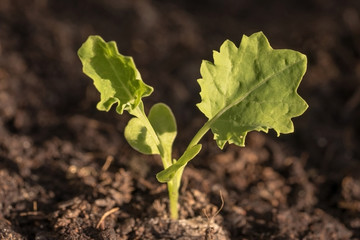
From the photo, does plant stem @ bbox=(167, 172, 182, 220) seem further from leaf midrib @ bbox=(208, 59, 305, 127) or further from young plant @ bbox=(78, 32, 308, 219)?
leaf midrib @ bbox=(208, 59, 305, 127)

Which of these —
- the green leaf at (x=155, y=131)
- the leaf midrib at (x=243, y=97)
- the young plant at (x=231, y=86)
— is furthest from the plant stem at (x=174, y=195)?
the leaf midrib at (x=243, y=97)

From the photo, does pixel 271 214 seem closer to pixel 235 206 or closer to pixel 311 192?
pixel 235 206

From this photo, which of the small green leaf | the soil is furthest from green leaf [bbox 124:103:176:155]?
the soil

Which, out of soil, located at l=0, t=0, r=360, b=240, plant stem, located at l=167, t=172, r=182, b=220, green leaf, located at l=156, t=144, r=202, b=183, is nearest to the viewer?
green leaf, located at l=156, t=144, r=202, b=183

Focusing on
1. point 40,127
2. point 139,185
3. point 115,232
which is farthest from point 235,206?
point 40,127

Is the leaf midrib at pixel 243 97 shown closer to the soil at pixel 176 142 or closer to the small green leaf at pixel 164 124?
the small green leaf at pixel 164 124

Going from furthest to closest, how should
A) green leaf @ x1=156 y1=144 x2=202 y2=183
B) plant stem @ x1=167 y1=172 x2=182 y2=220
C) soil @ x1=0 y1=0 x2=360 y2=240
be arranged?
soil @ x1=0 y1=0 x2=360 y2=240, plant stem @ x1=167 y1=172 x2=182 y2=220, green leaf @ x1=156 y1=144 x2=202 y2=183

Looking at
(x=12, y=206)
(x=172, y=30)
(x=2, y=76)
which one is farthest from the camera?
(x=172, y=30)
